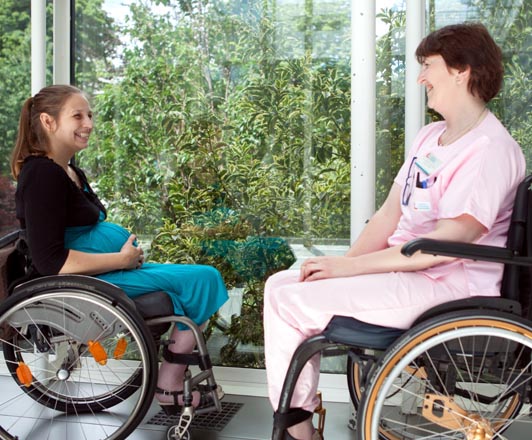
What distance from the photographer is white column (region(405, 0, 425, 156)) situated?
2666mm

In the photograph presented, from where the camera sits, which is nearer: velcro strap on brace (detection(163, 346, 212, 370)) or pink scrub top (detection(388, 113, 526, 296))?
pink scrub top (detection(388, 113, 526, 296))

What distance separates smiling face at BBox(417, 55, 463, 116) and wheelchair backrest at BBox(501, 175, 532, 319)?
34 centimetres

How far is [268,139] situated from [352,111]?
42 cm

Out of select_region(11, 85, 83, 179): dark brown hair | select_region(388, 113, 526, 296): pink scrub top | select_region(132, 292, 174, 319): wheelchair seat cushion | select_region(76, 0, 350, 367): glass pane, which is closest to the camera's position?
select_region(388, 113, 526, 296): pink scrub top

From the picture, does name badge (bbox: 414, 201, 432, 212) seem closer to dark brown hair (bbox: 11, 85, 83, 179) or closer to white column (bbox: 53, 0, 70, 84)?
dark brown hair (bbox: 11, 85, 83, 179)

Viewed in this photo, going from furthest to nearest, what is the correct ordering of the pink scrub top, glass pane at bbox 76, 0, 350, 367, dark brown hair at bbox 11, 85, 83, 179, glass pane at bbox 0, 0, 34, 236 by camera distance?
glass pane at bbox 0, 0, 34, 236 < glass pane at bbox 76, 0, 350, 367 < dark brown hair at bbox 11, 85, 83, 179 < the pink scrub top

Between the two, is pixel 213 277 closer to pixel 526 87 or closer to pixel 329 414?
pixel 329 414

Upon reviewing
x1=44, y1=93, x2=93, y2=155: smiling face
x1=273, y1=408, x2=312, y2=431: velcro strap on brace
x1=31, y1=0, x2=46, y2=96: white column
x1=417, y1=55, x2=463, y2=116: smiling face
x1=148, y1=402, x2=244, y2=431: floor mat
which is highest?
x1=31, y1=0, x2=46, y2=96: white column

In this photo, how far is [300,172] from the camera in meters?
2.91

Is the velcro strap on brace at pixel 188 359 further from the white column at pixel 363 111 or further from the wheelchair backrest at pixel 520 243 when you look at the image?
the wheelchair backrest at pixel 520 243

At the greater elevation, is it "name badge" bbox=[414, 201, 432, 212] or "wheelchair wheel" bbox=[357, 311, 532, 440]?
"name badge" bbox=[414, 201, 432, 212]

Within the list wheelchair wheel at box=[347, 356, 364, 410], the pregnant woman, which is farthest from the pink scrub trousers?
the pregnant woman

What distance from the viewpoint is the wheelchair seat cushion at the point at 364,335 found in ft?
6.00

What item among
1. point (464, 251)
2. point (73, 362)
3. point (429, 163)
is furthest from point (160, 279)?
point (464, 251)
